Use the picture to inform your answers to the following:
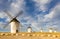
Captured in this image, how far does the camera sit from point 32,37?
143 ft

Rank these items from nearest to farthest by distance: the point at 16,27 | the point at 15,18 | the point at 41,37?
the point at 41,37, the point at 16,27, the point at 15,18

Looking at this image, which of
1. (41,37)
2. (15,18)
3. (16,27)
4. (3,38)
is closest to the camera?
(3,38)

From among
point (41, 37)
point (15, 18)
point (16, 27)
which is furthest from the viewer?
point (15, 18)

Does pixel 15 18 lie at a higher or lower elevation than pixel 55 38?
higher

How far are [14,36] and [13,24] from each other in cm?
2220

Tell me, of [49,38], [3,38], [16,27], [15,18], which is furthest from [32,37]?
[15,18]

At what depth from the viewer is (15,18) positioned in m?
70.3

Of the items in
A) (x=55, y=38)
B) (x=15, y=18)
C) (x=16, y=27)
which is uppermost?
(x=15, y=18)

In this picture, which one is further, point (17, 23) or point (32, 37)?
point (17, 23)

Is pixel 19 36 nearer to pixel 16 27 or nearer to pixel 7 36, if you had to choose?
pixel 7 36

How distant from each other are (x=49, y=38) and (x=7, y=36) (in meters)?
10.1

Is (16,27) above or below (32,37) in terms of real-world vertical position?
above

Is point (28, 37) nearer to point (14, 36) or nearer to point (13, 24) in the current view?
point (14, 36)

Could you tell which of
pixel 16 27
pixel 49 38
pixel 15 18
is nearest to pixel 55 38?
pixel 49 38
